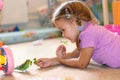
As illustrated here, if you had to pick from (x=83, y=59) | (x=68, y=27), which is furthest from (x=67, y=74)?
(x=68, y=27)

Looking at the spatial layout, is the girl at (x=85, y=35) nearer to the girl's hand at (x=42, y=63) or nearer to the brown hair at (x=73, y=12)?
the brown hair at (x=73, y=12)

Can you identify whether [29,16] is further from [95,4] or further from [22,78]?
[22,78]

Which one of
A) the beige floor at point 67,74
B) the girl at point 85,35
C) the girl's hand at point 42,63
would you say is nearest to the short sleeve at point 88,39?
the girl at point 85,35

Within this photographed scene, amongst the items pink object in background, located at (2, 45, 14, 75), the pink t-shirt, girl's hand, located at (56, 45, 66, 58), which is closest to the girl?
the pink t-shirt

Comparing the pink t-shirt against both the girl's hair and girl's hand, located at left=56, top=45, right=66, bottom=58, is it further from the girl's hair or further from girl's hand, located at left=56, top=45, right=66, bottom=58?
girl's hand, located at left=56, top=45, right=66, bottom=58

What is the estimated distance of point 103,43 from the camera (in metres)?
1.04

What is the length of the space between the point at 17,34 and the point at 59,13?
1.14 meters

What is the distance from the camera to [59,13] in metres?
1.04

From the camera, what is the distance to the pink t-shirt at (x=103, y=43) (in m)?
1.01

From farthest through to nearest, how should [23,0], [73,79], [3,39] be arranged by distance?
[23,0], [3,39], [73,79]

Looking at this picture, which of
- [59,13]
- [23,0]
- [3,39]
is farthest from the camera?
[23,0]

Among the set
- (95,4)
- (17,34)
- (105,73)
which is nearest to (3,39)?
(17,34)

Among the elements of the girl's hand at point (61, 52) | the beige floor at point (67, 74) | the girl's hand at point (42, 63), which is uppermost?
the girl's hand at point (61, 52)

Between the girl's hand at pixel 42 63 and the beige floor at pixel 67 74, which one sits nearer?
the beige floor at pixel 67 74
